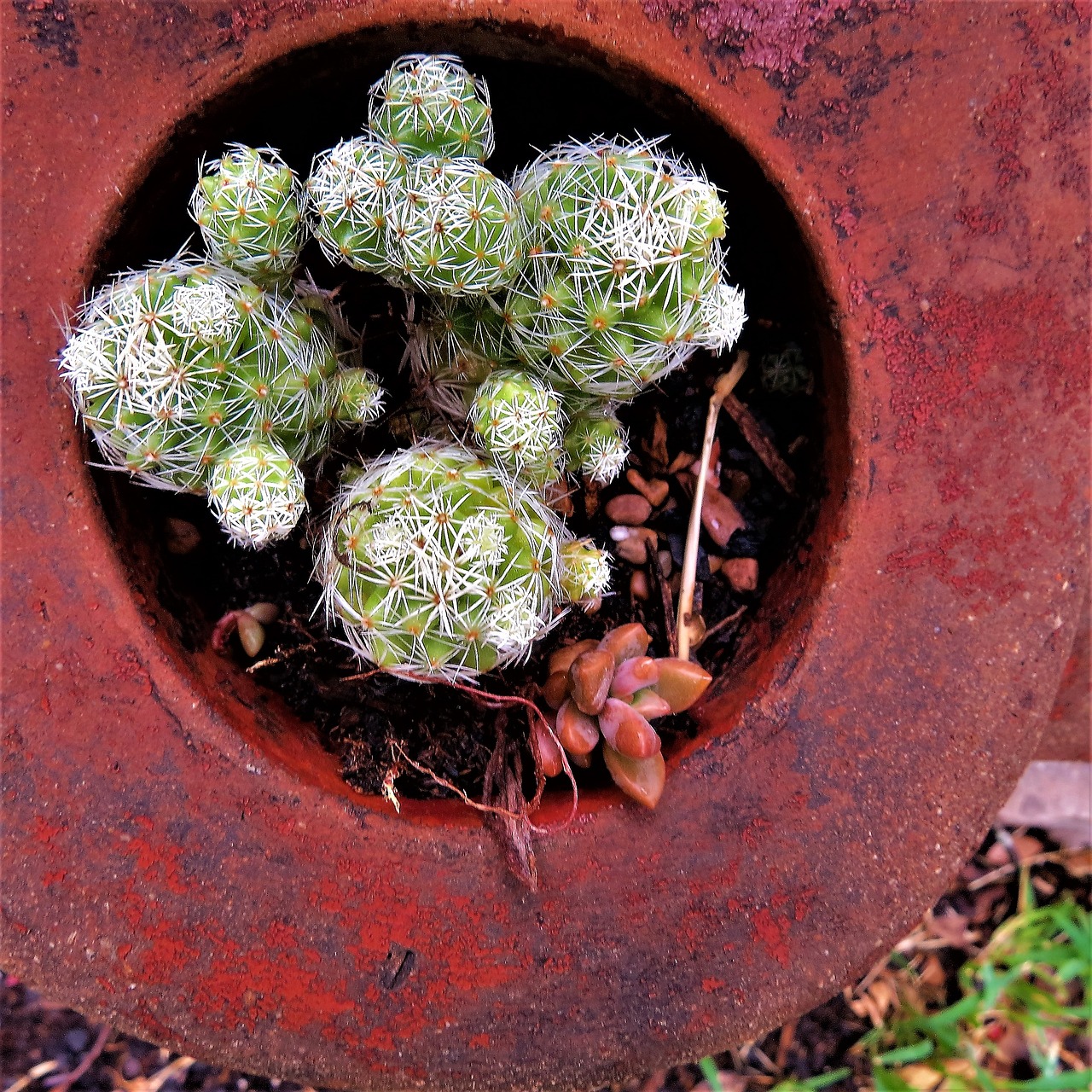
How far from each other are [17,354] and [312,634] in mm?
534

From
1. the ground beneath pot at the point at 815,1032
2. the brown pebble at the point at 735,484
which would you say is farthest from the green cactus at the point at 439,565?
the ground beneath pot at the point at 815,1032

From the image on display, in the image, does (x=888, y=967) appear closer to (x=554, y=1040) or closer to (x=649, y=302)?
(x=554, y=1040)

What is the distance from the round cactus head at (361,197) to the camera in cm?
86

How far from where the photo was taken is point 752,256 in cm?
124

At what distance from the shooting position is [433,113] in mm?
894

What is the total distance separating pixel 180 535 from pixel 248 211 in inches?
20.3

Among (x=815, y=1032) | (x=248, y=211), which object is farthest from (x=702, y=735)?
(x=815, y=1032)

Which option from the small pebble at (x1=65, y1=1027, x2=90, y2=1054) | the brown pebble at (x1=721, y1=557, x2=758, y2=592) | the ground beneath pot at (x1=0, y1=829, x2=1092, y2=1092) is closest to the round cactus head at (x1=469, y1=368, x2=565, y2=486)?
the brown pebble at (x1=721, y1=557, x2=758, y2=592)

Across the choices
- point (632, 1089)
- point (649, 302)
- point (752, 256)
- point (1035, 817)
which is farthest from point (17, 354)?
point (1035, 817)

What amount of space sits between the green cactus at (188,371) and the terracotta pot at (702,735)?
96 mm

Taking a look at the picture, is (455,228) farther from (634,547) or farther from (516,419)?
(634,547)

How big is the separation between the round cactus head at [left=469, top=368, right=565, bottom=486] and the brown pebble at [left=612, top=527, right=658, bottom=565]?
344 millimetres

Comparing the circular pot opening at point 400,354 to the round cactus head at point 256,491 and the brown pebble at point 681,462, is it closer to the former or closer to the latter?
the brown pebble at point 681,462

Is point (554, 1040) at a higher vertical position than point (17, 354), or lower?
lower
